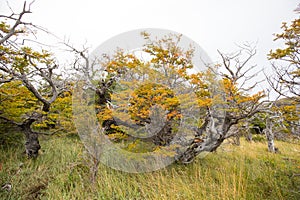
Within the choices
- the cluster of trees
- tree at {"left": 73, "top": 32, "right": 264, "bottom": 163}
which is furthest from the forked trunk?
tree at {"left": 73, "top": 32, "right": 264, "bottom": 163}

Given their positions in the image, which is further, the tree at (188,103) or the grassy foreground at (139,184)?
the tree at (188,103)

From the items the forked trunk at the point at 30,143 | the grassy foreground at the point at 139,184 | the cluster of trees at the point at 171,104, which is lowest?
the grassy foreground at the point at 139,184

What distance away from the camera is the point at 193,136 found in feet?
15.8

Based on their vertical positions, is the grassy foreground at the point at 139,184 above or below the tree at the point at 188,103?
below

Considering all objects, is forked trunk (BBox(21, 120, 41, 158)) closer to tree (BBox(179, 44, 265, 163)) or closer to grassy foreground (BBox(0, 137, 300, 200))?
grassy foreground (BBox(0, 137, 300, 200))

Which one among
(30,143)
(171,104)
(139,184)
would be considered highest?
(171,104)

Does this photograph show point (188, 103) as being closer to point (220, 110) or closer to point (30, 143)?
point (220, 110)

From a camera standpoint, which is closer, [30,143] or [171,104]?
[171,104]

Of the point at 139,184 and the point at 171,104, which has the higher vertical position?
the point at 171,104

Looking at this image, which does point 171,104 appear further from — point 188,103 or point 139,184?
point 139,184

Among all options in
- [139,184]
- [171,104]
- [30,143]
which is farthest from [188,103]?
[30,143]

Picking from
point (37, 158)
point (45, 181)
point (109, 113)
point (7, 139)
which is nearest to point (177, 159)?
point (109, 113)

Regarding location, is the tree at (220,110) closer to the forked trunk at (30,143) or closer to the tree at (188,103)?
the tree at (188,103)

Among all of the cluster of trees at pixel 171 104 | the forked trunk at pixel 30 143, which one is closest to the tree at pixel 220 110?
the cluster of trees at pixel 171 104
